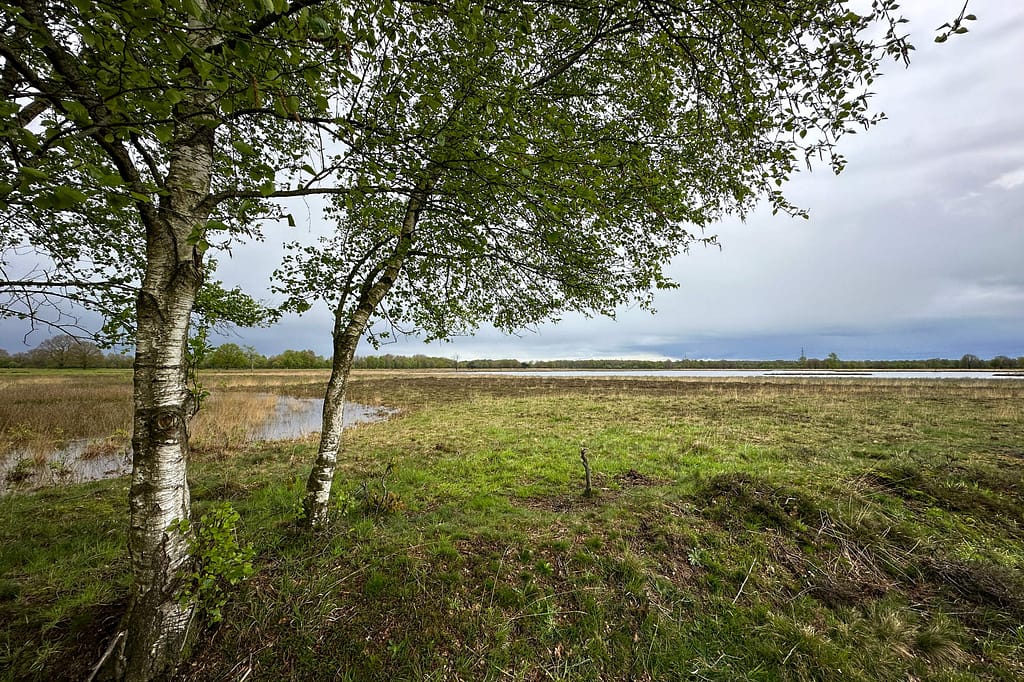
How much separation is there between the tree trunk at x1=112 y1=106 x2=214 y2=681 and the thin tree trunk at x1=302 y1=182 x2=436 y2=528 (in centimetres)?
197

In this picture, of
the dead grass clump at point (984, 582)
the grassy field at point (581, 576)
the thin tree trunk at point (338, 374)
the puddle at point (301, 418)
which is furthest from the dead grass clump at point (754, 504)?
the puddle at point (301, 418)

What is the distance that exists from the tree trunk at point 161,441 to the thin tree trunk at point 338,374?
77.4 inches

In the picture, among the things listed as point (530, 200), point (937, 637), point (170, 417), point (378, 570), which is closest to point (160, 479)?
point (170, 417)

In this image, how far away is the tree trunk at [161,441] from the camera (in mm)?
3221

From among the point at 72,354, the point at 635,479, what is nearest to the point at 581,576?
the point at 635,479

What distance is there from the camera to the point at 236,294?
6398 mm

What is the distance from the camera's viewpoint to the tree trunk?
3.22 meters

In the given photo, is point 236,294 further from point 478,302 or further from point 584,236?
point 584,236

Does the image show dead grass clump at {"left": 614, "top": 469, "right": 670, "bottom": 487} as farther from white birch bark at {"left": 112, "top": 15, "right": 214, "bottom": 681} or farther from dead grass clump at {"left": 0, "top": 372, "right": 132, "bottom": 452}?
dead grass clump at {"left": 0, "top": 372, "right": 132, "bottom": 452}

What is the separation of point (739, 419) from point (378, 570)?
687 inches

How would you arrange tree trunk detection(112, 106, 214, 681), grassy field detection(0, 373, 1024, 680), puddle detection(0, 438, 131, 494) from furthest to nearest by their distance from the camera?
puddle detection(0, 438, 131, 494) < grassy field detection(0, 373, 1024, 680) < tree trunk detection(112, 106, 214, 681)

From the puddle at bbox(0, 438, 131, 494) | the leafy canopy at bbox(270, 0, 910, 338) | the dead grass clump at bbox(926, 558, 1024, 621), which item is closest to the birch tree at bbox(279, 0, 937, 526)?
the leafy canopy at bbox(270, 0, 910, 338)

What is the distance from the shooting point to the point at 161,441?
326 cm

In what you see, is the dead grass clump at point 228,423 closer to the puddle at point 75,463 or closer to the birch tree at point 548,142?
the puddle at point 75,463
